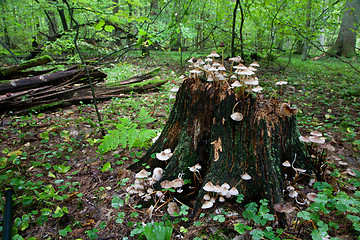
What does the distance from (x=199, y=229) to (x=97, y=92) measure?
18.4ft

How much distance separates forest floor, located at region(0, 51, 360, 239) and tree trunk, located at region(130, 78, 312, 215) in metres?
0.31

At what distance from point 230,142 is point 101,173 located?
2.34 meters

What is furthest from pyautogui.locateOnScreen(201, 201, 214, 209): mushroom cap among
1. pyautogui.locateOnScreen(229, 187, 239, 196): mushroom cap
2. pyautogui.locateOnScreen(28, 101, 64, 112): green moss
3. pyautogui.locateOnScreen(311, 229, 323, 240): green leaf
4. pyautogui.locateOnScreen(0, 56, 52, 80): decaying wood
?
pyautogui.locateOnScreen(0, 56, 52, 80): decaying wood

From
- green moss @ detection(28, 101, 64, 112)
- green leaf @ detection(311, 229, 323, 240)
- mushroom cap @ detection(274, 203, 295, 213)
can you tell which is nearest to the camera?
green leaf @ detection(311, 229, 323, 240)

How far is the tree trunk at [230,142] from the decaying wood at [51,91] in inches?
126

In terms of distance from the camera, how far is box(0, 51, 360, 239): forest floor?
2.24 m

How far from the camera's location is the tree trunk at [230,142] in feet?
7.90

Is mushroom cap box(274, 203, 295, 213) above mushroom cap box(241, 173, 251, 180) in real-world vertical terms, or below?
below

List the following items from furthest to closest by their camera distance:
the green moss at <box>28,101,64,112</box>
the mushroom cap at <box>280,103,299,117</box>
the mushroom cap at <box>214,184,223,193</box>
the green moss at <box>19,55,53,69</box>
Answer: the green moss at <box>19,55,53,69</box> → the green moss at <box>28,101,64,112</box> → the mushroom cap at <box>280,103,299,117</box> → the mushroom cap at <box>214,184,223,193</box>

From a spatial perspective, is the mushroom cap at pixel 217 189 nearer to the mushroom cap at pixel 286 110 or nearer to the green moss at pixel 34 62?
the mushroom cap at pixel 286 110

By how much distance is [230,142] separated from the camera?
255 cm

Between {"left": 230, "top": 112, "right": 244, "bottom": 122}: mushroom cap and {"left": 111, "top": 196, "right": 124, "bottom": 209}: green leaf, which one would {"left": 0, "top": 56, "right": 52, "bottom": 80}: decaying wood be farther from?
{"left": 230, "top": 112, "right": 244, "bottom": 122}: mushroom cap

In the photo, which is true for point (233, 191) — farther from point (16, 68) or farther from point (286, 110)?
point (16, 68)

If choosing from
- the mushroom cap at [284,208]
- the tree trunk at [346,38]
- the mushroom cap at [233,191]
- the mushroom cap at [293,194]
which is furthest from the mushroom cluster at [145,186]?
the tree trunk at [346,38]
